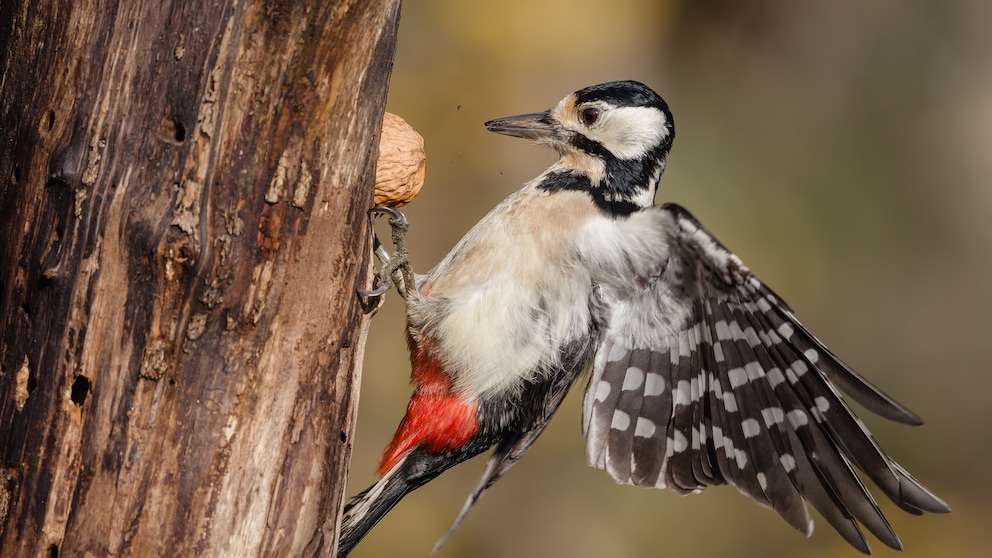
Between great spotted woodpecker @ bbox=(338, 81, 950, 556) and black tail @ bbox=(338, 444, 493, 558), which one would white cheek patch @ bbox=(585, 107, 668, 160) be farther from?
black tail @ bbox=(338, 444, 493, 558)

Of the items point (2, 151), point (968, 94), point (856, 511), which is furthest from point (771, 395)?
point (968, 94)

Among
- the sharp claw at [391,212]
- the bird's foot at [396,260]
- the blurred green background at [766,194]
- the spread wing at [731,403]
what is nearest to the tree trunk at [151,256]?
the sharp claw at [391,212]

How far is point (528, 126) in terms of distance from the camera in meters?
2.98

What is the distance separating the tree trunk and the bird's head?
3.96 feet

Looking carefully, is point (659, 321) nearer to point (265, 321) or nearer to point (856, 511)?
point (856, 511)

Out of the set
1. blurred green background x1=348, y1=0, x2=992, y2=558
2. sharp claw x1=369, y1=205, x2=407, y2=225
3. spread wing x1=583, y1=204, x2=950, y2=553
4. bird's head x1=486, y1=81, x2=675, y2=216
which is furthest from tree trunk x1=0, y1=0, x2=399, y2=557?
blurred green background x1=348, y1=0, x2=992, y2=558

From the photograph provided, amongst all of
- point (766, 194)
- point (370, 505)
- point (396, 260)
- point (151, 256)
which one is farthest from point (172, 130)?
point (766, 194)

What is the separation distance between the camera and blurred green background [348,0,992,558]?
197 inches

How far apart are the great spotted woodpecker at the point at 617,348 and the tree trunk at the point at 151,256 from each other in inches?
26.7

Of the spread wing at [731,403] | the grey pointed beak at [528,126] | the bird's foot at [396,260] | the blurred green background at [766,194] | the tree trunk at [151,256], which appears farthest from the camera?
the blurred green background at [766,194]

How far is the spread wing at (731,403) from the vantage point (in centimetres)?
222

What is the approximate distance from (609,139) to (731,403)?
91 centimetres

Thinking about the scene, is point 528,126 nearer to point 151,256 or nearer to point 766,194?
point 151,256

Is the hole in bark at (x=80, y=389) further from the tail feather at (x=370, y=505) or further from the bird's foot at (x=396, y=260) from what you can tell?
the tail feather at (x=370, y=505)
